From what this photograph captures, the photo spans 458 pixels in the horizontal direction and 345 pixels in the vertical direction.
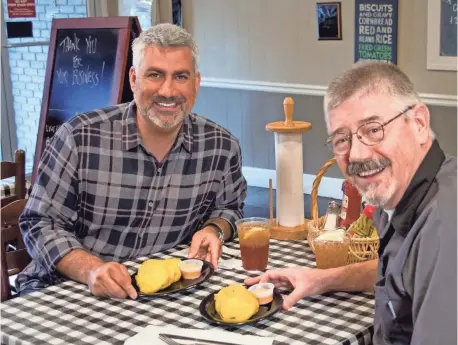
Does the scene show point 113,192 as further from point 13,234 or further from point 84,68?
A: point 84,68

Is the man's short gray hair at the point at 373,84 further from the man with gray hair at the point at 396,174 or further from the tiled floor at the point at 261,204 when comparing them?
the tiled floor at the point at 261,204

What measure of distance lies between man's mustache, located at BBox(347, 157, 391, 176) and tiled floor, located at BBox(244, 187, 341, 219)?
11.7 feet

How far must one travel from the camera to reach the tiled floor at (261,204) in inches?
207

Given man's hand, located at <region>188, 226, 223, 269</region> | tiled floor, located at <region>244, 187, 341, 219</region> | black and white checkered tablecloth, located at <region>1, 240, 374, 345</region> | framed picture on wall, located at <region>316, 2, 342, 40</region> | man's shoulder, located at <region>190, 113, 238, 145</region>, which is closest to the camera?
black and white checkered tablecloth, located at <region>1, 240, 374, 345</region>

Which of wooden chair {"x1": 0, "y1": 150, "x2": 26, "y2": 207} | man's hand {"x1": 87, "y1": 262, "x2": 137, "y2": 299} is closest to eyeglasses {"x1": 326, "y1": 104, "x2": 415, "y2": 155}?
man's hand {"x1": 87, "y1": 262, "x2": 137, "y2": 299}

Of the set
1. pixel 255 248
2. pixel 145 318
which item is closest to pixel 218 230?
pixel 255 248

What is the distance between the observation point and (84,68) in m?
4.27

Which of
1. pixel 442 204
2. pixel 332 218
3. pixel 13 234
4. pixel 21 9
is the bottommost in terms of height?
pixel 13 234

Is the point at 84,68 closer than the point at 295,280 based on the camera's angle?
No

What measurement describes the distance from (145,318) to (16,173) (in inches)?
54.1

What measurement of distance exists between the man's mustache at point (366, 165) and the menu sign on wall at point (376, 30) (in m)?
3.77

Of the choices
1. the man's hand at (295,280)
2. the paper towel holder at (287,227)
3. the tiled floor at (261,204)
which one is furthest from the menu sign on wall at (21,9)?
the man's hand at (295,280)

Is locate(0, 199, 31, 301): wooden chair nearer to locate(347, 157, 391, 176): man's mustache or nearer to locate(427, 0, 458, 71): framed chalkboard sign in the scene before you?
locate(347, 157, 391, 176): man's mustache

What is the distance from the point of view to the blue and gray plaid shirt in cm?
228
